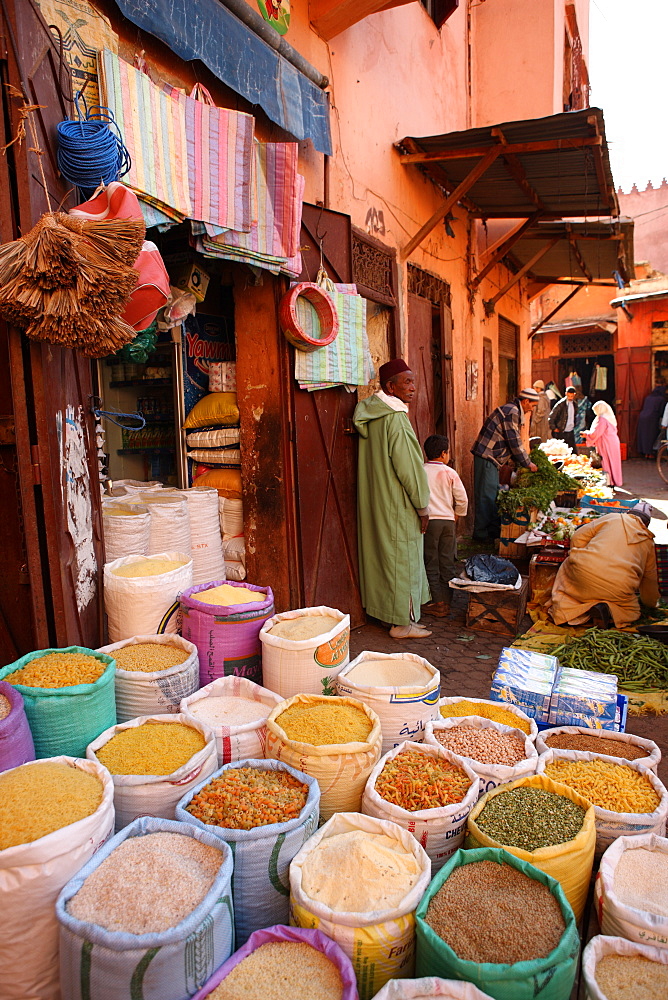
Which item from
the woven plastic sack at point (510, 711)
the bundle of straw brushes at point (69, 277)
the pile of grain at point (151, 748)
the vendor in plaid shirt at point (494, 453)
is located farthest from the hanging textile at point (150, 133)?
the vendor in plaid shirt at point (494, 453)

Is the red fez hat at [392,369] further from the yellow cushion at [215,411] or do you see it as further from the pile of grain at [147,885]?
the pile of grain at [147,885]

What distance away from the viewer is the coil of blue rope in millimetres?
2643

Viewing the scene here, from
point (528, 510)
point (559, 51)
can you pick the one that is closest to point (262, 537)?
point (528, 510)

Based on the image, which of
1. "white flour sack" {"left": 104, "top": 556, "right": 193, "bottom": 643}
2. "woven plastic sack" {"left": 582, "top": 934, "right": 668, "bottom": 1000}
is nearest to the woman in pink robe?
"white flour sack" {"left": 104, "top": 556, "right": 193, "bottom": 643}

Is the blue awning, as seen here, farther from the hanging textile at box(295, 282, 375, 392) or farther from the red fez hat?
the red fez hat

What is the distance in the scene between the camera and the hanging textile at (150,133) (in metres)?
3.01

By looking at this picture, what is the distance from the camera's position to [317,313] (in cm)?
471

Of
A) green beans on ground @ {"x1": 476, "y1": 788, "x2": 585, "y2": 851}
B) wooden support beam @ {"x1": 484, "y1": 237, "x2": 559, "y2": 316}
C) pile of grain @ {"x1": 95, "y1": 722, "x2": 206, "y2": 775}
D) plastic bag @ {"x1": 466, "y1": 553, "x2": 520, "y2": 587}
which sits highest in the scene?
wooden support beam @ {"x1": 484, "y1": 237, "x2": 559, "y2": 316}

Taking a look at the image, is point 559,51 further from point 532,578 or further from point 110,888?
point 110,888

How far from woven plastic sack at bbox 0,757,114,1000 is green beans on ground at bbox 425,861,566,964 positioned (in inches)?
36.4

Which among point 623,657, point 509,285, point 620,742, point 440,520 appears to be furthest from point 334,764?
point 509,285

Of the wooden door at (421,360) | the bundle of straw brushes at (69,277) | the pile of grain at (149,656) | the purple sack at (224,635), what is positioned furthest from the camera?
the wooden door at (421,360)

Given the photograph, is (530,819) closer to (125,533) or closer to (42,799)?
(42,799)

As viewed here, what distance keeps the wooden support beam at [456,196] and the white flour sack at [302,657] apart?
188 inches
